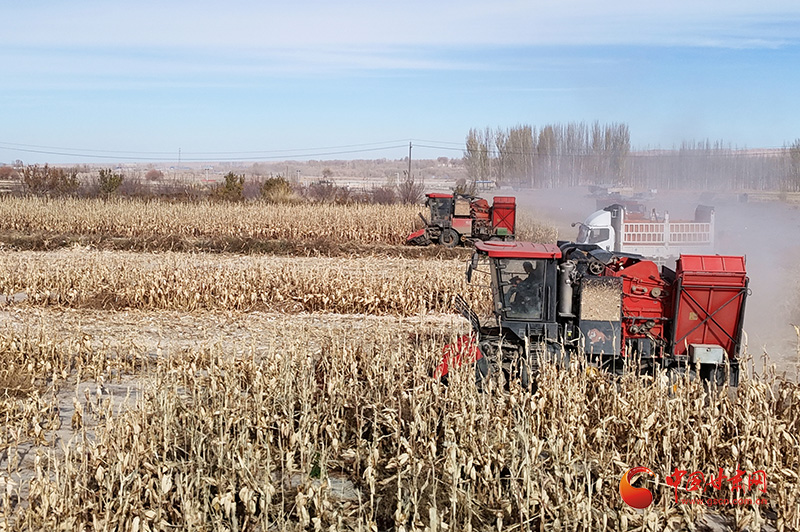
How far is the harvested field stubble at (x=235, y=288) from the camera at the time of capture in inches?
522

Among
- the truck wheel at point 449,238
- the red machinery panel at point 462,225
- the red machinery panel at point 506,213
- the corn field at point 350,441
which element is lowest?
the corn field at point 350,441

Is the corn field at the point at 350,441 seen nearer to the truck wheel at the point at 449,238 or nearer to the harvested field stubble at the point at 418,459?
the harvested field stubble at the point at 418,459

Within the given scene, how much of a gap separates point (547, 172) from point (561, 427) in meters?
75.9

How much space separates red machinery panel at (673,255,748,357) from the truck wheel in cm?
1361

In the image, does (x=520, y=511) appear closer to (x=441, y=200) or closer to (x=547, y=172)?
(x=441, y=200)

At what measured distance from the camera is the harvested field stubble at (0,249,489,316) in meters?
13.3

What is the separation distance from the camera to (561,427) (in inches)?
248

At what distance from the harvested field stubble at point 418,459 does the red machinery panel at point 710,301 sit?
121 centimetres

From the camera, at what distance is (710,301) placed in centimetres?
816

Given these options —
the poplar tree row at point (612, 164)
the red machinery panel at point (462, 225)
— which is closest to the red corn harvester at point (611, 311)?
the red machinery panel at point (462, 225)

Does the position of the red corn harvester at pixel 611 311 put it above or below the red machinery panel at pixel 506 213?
below

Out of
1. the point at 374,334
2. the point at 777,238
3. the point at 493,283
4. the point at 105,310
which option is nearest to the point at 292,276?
the point at 105,310

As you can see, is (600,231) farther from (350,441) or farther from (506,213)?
(350,441)

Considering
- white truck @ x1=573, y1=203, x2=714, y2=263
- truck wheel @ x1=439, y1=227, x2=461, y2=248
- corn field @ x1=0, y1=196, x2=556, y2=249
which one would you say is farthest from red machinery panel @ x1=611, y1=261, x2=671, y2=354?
corn field @ x1=0, y1=196, x2=556, y2=249
